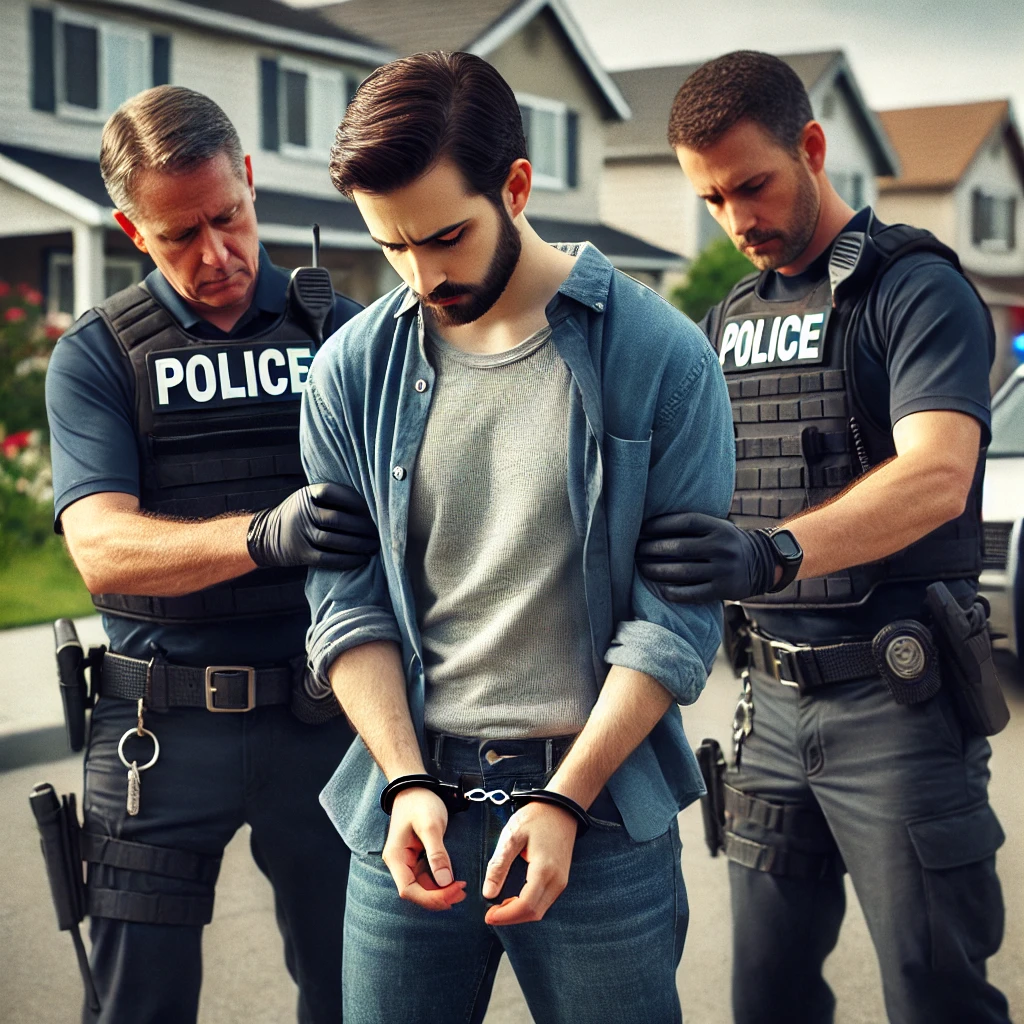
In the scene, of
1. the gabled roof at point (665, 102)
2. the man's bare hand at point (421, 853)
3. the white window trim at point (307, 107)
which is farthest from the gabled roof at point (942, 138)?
the man's bare hand at point (421, 853)

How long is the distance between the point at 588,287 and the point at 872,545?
898 millimetres

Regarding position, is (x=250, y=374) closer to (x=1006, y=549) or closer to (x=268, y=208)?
(x=1006, y=549)

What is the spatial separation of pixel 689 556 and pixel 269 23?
19.0 m

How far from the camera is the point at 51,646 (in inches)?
345

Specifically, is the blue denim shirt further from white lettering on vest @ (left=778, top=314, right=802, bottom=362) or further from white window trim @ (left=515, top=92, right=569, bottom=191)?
white window trim @ (left=515, top=92, right=569, bottom=191)

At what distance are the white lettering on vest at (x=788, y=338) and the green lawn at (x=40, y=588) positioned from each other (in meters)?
7.84

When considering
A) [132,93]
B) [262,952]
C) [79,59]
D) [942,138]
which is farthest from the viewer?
[942,138]

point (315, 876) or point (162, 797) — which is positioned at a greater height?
point (162, 797)

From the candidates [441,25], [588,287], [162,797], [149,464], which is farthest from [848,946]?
[441,25]

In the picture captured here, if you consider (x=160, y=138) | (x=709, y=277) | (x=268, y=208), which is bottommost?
(x=160, y=138)

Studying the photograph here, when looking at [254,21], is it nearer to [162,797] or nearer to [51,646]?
[51,646]

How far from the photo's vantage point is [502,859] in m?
1.91

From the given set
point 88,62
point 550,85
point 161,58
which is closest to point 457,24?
point 550,85

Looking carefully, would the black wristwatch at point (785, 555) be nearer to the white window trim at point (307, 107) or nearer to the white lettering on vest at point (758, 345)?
the white lettering on vest at point (758, 345)
